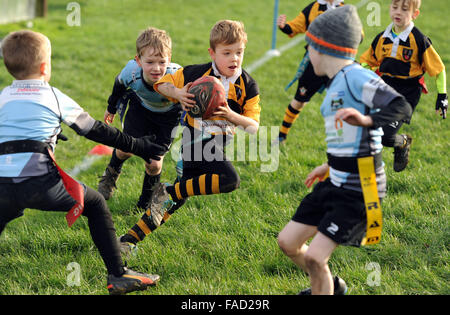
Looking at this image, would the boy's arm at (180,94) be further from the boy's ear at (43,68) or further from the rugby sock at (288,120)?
the rugby sock at (288,120)

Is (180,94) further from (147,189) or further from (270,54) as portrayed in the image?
(270,54)

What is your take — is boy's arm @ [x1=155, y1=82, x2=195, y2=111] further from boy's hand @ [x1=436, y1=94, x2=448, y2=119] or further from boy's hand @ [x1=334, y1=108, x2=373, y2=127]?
boy's hand @ [x1=436, y1=94, x2=448, y2=119]

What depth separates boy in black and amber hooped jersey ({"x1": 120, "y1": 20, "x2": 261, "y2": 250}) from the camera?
4066mm

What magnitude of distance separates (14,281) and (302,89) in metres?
4.55

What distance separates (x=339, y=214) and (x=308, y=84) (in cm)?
400

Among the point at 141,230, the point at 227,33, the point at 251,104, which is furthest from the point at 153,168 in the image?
the point at 227,33

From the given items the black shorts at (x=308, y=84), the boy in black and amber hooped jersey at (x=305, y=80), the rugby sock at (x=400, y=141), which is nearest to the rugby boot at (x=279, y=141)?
the boy in black and amber hooped jersey at (x=305, y=80)

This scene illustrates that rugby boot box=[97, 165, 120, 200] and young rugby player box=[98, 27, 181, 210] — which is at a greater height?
young rugby player box=[98, 27, 181, 210]

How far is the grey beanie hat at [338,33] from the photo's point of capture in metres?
3.25

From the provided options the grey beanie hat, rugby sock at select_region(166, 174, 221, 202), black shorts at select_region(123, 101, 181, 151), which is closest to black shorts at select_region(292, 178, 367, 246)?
the grey beanie hat

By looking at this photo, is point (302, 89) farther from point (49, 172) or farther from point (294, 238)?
Result: point (49, 172)

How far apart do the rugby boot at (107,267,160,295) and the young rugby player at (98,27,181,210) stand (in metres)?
1.49

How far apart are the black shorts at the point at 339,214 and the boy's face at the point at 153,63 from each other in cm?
212

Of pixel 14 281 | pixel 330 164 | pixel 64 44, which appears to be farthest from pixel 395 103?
pixel 64 44
